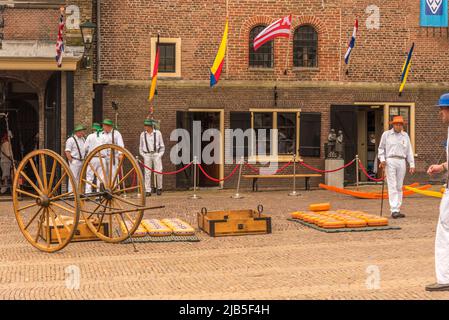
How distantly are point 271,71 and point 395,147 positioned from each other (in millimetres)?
8790

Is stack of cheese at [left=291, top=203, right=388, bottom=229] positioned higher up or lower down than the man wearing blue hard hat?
lower down

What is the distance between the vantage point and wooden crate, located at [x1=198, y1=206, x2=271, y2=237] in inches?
440

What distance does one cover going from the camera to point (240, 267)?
27.6 ft

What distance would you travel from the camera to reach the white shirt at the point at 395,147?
13789mm

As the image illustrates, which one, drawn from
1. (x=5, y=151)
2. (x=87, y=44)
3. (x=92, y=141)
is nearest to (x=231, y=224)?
(x=92, y=141)

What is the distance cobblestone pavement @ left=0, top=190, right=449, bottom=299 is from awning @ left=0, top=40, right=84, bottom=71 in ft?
21.4

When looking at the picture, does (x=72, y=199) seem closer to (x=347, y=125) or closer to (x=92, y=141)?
(x=92, y=141)

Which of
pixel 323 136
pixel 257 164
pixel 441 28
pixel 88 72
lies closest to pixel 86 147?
pixel 88 72

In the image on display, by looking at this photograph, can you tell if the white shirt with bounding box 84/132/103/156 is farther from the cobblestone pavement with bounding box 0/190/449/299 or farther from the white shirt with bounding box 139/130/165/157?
the cobblestone pavement with bounding box 0/190/449/299

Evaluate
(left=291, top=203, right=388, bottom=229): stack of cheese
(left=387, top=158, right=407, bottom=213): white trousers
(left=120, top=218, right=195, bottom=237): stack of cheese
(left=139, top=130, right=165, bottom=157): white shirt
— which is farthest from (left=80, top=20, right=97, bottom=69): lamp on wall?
(left=387, top=158, right=407, bottom=213): white trousers

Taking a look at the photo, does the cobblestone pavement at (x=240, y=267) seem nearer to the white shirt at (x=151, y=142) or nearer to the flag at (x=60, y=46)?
the flag at (x=60, y=46)

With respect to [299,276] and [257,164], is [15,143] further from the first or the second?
[299,276]

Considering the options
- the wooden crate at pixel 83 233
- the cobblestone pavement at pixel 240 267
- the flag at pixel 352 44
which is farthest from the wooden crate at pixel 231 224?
the flag at pixel 352 44

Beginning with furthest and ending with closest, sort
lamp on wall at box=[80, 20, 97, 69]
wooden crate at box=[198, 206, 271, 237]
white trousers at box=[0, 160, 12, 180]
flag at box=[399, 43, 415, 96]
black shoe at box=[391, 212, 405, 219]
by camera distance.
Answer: flag at box=[399, 43, 415, 96] < white trousers at box=[0, 160, 12, 180] < lamp on wall at box=[80, 20, 97, 69] < black shoe at box=[391, 212, 405, 219] < wooden crate at box=[198, 206, 271, 237]
